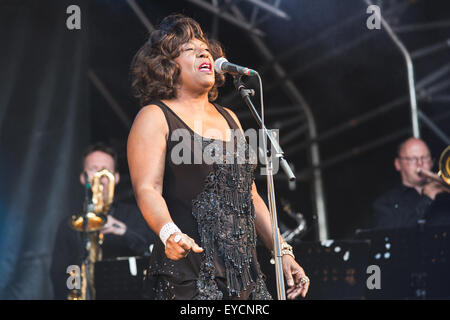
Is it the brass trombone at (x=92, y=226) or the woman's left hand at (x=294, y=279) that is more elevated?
the brass trombone at (x=92, y=226)

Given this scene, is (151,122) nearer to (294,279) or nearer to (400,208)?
(294,279)

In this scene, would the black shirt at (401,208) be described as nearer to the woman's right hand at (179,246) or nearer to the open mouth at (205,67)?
the open mouth at (205,67)

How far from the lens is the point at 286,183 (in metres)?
8.16

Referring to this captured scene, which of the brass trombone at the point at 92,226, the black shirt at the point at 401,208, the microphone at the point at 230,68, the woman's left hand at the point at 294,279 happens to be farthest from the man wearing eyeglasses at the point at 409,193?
the microphone at the point at 230,68

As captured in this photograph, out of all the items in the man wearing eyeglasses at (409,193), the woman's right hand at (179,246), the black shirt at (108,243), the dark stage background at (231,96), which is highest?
the dark stage background at (231,96)

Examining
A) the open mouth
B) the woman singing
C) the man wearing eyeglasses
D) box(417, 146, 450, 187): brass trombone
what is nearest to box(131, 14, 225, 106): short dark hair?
the woman singing

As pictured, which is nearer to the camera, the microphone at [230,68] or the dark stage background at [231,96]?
the microphone at [230,68]

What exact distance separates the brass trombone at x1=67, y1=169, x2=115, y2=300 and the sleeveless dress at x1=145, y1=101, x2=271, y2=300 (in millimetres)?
2198

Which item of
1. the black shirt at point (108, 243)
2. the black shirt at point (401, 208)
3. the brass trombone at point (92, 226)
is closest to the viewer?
the brass trombone at point (92, 226)

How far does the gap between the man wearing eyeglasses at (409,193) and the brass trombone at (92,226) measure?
2.76m

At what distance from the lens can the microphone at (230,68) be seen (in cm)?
284

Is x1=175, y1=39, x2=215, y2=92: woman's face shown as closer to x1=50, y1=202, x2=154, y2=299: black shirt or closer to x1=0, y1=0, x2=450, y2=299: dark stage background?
x1=50, y1=202, x2=154, y2=299: black shirt

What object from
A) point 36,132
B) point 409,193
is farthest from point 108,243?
point 409,193

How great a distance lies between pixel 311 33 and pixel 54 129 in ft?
10.5
